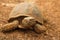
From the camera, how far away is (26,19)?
2.20 m

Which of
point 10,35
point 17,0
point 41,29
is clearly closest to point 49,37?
point 41,29

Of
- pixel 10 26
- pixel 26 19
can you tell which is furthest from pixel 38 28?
pixel 10 26

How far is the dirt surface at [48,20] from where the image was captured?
2.22 meters

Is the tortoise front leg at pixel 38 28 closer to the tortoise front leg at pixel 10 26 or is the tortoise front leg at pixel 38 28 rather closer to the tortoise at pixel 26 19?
the tortoise at pixel 26 19

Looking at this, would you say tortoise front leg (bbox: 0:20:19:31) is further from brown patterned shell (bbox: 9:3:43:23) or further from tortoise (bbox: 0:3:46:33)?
brown patterned shell (bbox: 9:3:43:23)

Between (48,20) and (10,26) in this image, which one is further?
(48,20)

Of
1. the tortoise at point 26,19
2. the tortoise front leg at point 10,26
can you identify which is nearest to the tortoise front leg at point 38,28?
the tortoise at point 26,19

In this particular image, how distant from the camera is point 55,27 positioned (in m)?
2.55

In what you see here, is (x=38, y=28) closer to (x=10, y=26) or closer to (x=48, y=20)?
(x=10, y=26)

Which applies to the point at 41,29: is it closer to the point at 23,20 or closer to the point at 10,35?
the point at 23,20

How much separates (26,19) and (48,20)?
64 centimetres

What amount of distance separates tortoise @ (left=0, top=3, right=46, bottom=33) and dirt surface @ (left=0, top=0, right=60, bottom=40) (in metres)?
0.08

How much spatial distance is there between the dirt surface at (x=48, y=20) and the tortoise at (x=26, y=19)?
0.26ft

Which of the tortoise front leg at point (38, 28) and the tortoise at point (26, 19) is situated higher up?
the tortoise at point (26, 19)
